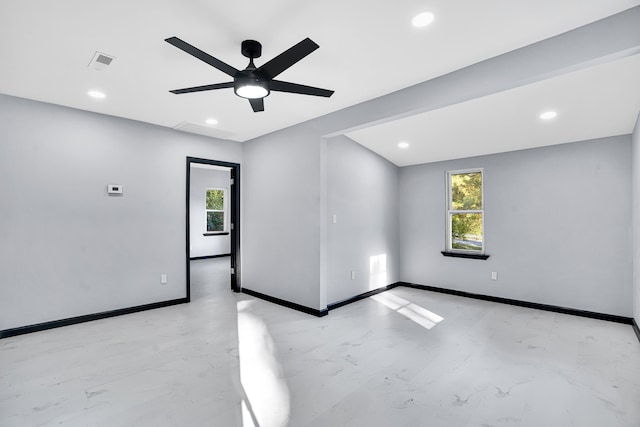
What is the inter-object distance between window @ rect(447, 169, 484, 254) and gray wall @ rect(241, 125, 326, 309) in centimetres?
254

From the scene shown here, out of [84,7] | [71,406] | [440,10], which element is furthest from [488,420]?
[84,7]

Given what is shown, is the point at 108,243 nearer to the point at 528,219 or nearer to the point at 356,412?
the point at 356,412

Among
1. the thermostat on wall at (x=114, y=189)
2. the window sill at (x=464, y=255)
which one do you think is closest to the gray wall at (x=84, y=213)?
the thermostat on wall at (x=114, y=189)

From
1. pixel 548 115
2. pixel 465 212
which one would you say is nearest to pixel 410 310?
pixel 465 212

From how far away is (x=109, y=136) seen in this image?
3.97 meters

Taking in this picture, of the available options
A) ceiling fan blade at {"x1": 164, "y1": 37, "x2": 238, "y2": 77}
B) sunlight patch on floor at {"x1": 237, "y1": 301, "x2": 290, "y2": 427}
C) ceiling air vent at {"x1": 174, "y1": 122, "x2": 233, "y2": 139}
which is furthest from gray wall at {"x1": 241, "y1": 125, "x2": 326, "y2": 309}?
ceiling fan blade at {"x1": 164, "y1": 37, "x2": 238, "y2": 77}

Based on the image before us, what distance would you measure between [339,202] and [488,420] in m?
3.00

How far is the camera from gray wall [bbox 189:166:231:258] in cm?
885

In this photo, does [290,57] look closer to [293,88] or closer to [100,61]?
[293,88]

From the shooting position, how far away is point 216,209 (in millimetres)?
9477

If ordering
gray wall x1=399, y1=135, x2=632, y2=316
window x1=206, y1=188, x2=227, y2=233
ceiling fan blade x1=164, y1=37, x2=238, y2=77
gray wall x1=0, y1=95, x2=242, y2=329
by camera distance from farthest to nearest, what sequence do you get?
window x1=206, y1=188, x2=227, y2=233, gray wall x1=399, y1=135, x2=632, y2=316, gray wall x1=0, y1=95, x2=242, y2=329, ceiling fan blade x1=164, y1=37, x2=238, y2=77

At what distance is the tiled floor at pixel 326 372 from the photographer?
6.61 feet

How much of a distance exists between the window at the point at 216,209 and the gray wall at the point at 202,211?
6.7 inches

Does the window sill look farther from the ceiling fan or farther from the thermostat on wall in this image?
the thermostat on wall
